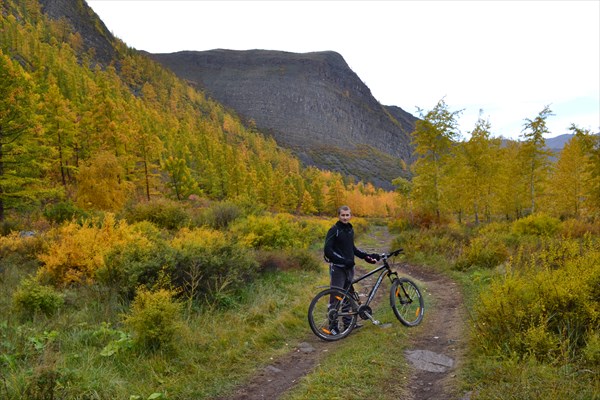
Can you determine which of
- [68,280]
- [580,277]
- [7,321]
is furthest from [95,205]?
[580,277]

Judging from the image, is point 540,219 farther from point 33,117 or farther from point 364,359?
point 33,117

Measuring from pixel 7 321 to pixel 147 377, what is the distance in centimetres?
387

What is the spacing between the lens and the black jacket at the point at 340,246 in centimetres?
628

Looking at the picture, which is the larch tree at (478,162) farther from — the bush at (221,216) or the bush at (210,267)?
the bush at (210,267)

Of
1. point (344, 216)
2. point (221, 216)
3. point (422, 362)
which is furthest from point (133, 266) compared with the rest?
point (221, 216)

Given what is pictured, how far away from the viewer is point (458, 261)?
12.0 m

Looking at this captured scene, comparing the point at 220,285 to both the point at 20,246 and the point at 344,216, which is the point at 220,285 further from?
the point at 20,246

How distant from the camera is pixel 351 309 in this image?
637cm

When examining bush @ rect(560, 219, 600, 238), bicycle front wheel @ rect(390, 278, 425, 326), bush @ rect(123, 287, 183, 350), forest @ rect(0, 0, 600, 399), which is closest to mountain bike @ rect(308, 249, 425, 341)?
bicycle front wheel @ rect(390, 278, 425, 326)

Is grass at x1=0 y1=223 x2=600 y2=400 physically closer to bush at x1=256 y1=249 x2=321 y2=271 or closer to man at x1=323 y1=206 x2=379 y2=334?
man at x1=323 y1=206 x2=379 y2=334

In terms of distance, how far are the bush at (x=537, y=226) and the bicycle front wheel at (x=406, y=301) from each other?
12938 millimetres

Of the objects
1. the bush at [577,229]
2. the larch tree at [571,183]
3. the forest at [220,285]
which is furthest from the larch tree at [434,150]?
the larch tree at [571,183]

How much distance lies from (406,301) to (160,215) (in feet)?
41.3

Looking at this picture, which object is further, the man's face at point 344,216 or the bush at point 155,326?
the man's face at point 344,216
